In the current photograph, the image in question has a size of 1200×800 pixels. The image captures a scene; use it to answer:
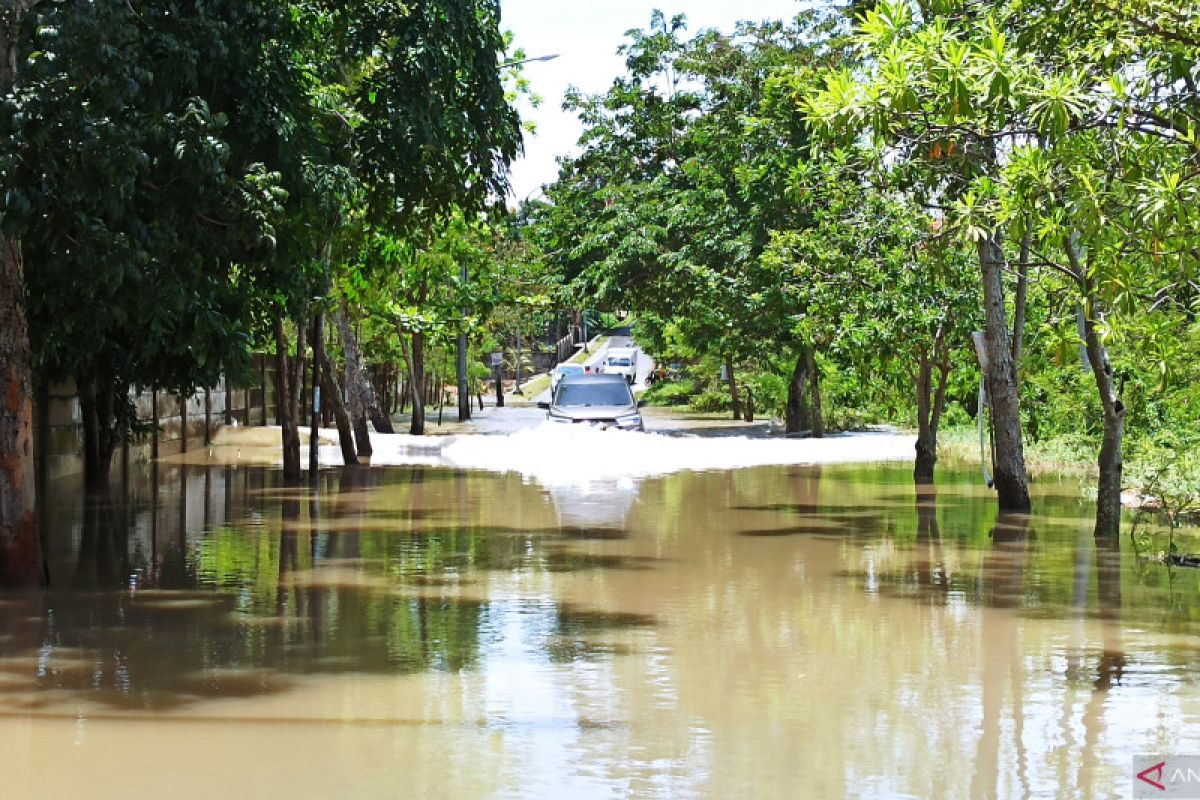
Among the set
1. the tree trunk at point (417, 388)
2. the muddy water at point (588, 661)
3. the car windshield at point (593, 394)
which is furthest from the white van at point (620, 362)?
the muddy water at point (588, 661)

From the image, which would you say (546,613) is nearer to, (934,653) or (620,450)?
(934,653)

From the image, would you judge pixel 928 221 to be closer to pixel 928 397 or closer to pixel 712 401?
pixel 928 397

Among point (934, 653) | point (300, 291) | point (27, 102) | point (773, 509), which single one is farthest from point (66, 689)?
point (773, 509)

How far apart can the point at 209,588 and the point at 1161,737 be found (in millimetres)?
8256

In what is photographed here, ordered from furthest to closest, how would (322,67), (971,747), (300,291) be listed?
(322,67) → (300,291) → (971,747)

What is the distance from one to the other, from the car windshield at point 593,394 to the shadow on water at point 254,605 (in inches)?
586

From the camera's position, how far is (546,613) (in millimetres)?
12203

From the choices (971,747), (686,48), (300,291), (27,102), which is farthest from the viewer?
(686,48)

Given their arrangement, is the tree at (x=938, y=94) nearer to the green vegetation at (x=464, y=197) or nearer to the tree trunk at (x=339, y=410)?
the green vegetation at (x=464, y=197)

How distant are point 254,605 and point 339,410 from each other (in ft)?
54.1

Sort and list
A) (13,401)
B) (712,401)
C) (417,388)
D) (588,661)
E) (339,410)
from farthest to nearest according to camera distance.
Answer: (712,401) < (417,388) < (339,410) < (13,401) < (588,661)

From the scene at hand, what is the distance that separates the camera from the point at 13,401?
1262 cm

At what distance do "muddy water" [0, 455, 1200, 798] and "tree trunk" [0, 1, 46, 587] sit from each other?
0.60m

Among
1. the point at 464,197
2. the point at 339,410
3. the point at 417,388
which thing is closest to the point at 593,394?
the point at 417,388
